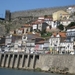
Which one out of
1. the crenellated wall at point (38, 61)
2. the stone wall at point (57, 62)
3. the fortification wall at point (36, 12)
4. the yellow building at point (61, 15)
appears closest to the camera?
the stone wall at point (57, 62)

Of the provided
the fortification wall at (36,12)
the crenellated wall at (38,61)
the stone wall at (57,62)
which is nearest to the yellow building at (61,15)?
the fortification wall at (36,12)

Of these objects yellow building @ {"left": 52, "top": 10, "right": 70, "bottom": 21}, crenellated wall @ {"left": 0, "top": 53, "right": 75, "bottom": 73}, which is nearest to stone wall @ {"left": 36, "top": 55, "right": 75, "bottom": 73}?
crenellated wall @ {"left": 0, "top": 53, "right": 75, "bottom": 73}

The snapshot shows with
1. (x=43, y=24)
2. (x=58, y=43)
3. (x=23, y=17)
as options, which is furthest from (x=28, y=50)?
(x=23, y=17)

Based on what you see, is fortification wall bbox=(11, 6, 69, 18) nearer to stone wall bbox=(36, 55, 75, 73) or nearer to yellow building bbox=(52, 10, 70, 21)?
yellow building bbox=(52, 10, 70, 21)

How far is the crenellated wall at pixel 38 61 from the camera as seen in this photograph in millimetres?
52425

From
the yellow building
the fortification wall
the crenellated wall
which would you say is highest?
the fortification wall

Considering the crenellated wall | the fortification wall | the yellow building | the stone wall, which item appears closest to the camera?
the stone wall

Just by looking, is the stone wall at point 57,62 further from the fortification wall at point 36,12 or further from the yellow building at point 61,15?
→ the fortification wall at point 36,12

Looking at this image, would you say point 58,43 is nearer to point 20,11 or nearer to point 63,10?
point 63,10

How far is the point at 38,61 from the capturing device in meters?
59.9

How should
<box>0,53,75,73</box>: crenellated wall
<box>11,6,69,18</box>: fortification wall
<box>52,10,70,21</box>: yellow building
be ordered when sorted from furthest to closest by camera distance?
<box>11,6,69,18</box>: fortification wall, <box>52,10,70,21</box>: yellow building, <box>0,53,75,73</box>: crenellated wall

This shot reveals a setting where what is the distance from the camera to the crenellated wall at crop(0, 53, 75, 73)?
5242 cm

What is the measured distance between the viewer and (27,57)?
63125mm

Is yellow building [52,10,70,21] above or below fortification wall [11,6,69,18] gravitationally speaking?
below
